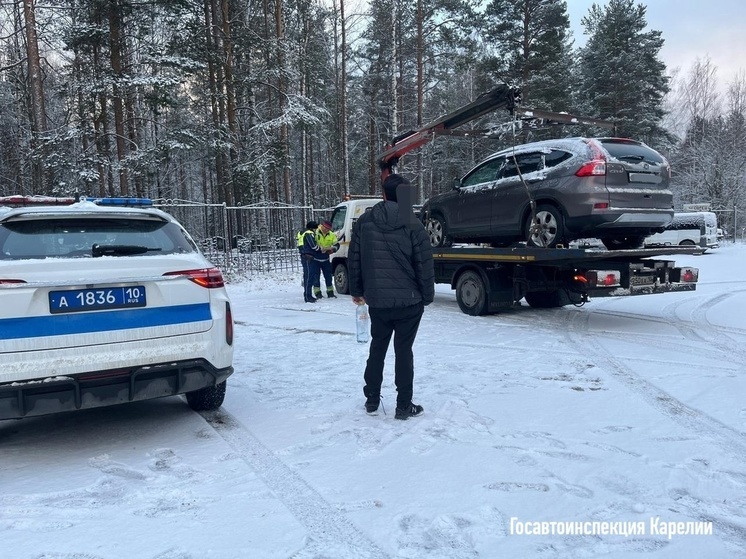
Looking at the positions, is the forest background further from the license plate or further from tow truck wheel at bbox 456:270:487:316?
the license plate

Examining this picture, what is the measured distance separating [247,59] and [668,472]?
2223cm

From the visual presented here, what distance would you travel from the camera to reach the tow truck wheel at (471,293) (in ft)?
29.4

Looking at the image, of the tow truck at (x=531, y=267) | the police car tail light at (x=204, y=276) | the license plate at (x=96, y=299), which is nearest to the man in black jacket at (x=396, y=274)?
the police car tail light at (x=204, y=276)

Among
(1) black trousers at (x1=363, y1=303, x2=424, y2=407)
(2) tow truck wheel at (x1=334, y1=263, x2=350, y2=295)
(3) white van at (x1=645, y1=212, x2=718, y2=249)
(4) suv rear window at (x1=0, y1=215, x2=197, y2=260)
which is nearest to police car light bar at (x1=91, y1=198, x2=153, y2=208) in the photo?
(4) suv rear window at (x1=0, y1=215, x2=197, y2=260)

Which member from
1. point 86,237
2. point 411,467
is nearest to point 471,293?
point 411,467

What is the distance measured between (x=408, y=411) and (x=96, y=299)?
2434 mm

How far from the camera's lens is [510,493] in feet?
→ 9.96

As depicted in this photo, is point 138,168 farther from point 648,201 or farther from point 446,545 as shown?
point 446,545

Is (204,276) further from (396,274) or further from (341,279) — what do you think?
(341,279)

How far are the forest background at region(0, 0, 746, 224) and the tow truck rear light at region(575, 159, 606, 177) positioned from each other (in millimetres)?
1708

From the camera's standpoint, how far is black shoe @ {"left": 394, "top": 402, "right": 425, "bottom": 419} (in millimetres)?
4266

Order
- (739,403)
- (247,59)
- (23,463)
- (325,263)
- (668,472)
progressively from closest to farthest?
(668,472)
(23,463)
(739,403)
(325,263)
(247,59)

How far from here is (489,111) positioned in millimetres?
8219

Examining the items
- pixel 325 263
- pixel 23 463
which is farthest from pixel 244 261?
pixel 23 463
